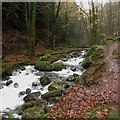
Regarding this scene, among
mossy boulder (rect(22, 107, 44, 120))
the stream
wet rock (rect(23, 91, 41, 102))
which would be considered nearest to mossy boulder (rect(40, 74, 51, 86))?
the stream

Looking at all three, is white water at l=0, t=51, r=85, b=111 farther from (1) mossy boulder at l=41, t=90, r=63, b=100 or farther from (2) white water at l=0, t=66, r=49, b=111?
(1) mossy boulder at l=41, t=90, r=63, b=100

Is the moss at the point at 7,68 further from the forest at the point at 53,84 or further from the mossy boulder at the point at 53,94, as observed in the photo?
the mossy boulder at the point at 53,94

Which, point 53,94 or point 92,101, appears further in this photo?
point 53,94

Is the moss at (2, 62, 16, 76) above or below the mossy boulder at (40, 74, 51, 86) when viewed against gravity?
above

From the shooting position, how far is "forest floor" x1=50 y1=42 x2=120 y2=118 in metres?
7.59

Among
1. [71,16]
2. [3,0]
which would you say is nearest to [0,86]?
[3,0]

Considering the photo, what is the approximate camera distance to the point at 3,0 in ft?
75.2

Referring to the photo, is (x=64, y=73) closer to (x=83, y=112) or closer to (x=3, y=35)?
(x=83, y=112)

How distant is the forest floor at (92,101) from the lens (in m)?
7.59

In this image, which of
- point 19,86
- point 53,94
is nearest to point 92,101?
point 53,94

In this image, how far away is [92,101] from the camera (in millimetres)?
8719

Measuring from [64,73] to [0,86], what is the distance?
4.04 meters

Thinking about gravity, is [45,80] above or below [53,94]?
above

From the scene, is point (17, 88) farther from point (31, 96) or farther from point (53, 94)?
point (53, 94)
